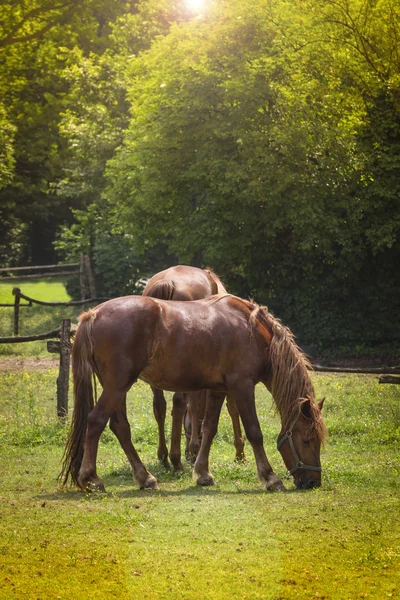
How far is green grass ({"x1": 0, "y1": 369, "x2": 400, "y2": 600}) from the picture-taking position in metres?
5.92

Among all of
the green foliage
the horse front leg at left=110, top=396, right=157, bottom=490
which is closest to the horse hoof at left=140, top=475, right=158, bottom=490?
the horse front leg at left=110, top=396, right=157, bottom=490

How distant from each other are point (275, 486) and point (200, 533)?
2128 mm

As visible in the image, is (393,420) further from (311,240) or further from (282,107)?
(282,107)

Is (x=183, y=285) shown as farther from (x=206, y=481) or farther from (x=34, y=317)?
(x=34, y=317)

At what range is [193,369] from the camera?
9141mm

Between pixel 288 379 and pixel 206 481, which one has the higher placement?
pixel 288 379

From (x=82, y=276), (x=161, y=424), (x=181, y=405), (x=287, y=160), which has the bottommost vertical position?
(x=161, y=424)

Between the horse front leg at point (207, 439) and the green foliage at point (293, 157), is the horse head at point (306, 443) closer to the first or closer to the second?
the horse front leg at point (207, 439)

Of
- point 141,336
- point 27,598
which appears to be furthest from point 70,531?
point 141,336

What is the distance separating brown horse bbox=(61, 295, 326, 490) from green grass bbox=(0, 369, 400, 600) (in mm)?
367

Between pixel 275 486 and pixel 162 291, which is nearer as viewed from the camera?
pixel 275 486

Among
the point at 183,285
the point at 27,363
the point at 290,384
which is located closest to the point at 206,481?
the point at 290,384

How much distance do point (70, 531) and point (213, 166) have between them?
636 inches

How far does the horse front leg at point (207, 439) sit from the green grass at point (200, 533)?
198mm
